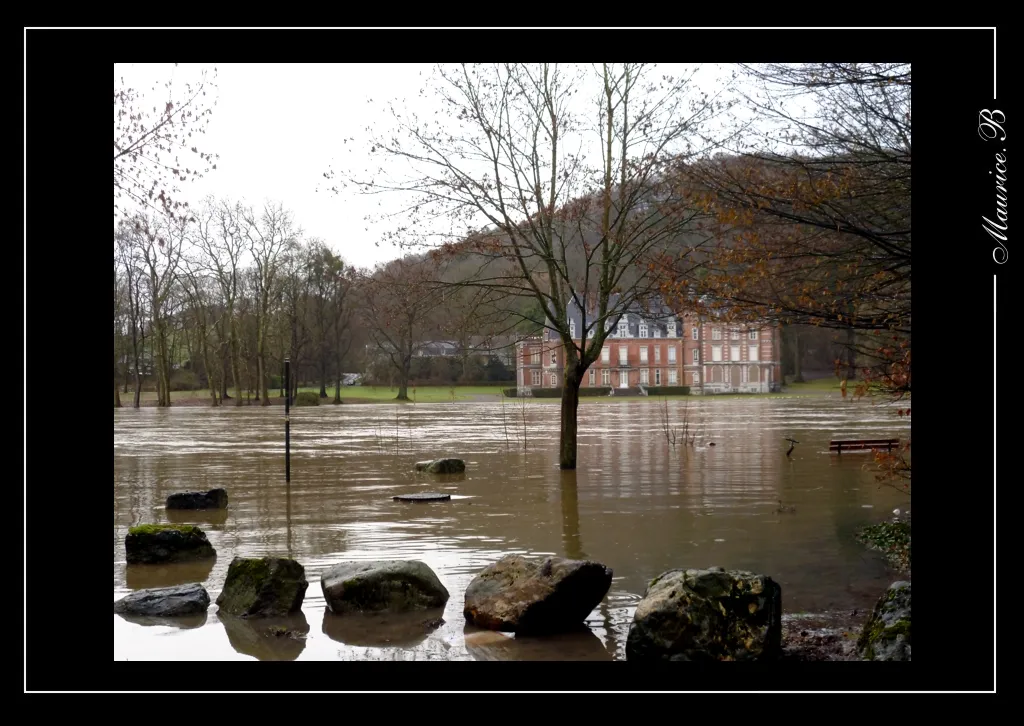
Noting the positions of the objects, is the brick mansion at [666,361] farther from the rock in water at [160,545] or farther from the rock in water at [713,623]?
the rock in water at [713,623]

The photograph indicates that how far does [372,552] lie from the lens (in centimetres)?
1120

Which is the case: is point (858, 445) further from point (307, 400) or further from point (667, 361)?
point (667, 361)

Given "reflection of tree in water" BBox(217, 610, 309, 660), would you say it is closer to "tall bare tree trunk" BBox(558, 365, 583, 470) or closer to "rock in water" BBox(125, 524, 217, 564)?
"rock in water" BBox(125, 524, 217, 564)

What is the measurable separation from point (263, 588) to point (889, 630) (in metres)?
5.11

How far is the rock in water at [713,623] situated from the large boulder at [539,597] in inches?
39.1

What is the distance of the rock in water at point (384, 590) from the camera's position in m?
8.29

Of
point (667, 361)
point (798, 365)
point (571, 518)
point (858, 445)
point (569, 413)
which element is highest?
point (667, 361)

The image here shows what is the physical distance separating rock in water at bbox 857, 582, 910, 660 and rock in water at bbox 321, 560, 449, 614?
3.64 m

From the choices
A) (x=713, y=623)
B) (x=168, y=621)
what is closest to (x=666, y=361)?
(x=168, y=621)

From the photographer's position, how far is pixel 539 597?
25.1 feet

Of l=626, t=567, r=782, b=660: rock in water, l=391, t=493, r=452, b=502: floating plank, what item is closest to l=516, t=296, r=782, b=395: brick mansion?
l=391, t=493, r=452, b=502: floating plank

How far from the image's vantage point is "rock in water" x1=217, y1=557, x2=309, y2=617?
8219 mm
